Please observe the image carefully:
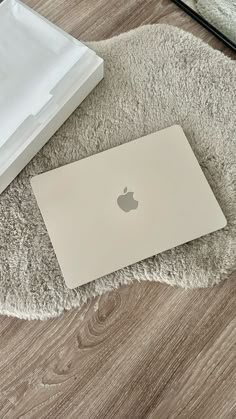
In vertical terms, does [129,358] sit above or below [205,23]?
below

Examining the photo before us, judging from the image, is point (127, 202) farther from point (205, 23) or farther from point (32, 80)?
point (205, 23)

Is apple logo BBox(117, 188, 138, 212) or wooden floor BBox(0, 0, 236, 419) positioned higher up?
apple logo BBox(117, 188, 138, 212)

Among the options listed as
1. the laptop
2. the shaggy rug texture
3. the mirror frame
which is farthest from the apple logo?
the mirror frame

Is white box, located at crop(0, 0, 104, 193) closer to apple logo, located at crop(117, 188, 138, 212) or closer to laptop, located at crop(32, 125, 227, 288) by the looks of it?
laptop, located at crop(32, 125, 227, 288)

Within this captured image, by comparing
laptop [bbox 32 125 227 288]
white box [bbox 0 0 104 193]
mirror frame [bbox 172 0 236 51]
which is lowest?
laptop [bbox 32 125 227 288]

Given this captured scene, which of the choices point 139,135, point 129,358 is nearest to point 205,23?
point 139,135

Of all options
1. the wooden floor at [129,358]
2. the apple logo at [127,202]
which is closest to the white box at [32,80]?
the apple logo at [127,202]

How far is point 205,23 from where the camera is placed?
3.12ft

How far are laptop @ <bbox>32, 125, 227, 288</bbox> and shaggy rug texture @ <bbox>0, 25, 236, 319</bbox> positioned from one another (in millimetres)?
24

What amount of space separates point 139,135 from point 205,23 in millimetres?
311

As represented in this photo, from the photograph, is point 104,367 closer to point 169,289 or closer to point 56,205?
point 169,289

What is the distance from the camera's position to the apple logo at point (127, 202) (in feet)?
2.62

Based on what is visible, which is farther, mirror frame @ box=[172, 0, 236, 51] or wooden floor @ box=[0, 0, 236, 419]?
mirror frame @ box=[172, 0, 236, 51]

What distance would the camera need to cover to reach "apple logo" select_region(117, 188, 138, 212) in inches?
31.5
